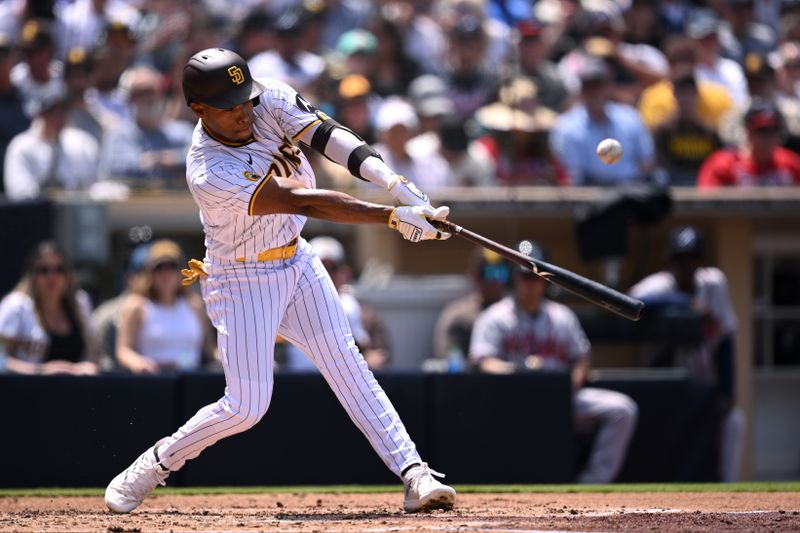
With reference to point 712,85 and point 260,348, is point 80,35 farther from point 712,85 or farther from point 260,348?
point 260,348

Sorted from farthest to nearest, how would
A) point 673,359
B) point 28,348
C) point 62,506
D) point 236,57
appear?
point 673,359
point 28,348
point 62,506
point 236,57

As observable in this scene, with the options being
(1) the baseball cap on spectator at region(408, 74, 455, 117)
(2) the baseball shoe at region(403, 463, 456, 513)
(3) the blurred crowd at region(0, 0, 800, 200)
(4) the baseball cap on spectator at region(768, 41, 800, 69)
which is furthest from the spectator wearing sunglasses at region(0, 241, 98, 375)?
(4) the baseball cap on spectator at region(768, 41, 800, 69)

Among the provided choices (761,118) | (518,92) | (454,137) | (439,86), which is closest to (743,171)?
(761,118)

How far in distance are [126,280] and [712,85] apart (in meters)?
5.54

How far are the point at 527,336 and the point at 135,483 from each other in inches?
139

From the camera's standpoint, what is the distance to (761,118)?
10.1 m

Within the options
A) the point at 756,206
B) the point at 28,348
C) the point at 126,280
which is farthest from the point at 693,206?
the point at 28,348

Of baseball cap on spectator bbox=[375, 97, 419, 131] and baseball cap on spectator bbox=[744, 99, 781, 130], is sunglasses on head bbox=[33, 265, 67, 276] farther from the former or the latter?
baseball cap on spectator bbox=[744, 99, 781, 130]

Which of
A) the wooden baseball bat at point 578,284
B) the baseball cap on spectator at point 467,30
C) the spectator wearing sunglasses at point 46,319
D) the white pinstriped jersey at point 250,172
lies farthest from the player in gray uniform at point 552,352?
the baseball cap on spectator at point 467,30

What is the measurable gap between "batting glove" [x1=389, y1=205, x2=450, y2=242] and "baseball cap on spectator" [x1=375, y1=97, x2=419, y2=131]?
4.77 meters

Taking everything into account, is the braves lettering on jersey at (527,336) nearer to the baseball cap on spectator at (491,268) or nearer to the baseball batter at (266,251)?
the baseball cap on spectator at (491,268)

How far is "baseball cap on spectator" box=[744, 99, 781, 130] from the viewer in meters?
10.1

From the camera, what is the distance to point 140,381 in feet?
24.7

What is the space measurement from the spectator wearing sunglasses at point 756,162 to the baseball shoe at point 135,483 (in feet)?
19.4
